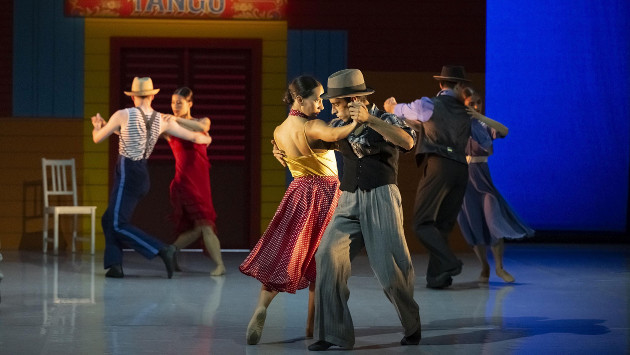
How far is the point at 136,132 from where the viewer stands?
346 inches

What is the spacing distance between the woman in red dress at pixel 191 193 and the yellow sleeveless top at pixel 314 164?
332 cm

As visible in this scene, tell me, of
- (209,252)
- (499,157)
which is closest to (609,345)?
(209,252)

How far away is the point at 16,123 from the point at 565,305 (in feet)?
20.4

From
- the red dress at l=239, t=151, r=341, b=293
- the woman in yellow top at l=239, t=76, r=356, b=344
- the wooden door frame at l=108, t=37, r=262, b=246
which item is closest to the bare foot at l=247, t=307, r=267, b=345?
the woman in yellow top at l=239, t=76, r=356, b=344

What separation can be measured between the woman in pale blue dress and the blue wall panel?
445 cm

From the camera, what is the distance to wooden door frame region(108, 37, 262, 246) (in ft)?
36.3

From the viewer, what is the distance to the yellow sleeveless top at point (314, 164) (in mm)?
5703

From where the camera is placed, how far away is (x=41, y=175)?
11.1 m

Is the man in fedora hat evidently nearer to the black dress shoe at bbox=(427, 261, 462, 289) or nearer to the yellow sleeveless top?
the black dress shoe at bbox=(427, 261, 462, 289)

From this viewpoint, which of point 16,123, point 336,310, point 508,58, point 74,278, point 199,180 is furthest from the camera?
point 508,58

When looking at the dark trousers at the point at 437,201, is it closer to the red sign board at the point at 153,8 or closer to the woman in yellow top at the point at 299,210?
the woman in yellow top at the point at 299,210

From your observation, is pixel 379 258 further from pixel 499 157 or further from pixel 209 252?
pixel 499 157

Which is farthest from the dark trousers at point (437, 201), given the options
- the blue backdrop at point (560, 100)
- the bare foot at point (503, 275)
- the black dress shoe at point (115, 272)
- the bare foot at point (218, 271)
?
the blue backdrop at point (560, 100)

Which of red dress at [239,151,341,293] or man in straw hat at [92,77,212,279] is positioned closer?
red dress at [239,151,341,293]
